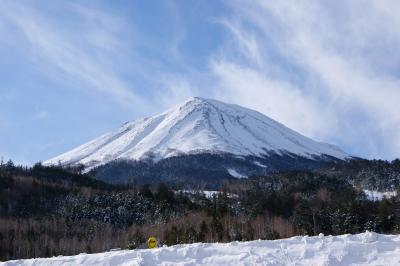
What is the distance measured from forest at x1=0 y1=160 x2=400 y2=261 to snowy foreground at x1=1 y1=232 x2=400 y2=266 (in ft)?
104

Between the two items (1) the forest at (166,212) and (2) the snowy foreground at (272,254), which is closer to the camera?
(2) the snowy foreground at (272,254)

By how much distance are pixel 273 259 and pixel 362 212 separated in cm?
6540

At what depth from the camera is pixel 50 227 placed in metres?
90.2

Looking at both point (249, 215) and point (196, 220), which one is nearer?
point (196, 220)

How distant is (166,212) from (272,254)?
3378 inches

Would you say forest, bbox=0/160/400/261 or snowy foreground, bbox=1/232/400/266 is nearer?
snowy foreground, bbox=1/232/400/266

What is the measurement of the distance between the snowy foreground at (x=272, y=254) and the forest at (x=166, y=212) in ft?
104

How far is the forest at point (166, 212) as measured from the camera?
232 feet

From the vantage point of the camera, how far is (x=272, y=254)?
15.7 meters

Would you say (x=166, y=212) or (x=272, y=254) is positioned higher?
(x=166, y=212)

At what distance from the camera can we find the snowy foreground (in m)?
15.1

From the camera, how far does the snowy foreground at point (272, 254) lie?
15055mm

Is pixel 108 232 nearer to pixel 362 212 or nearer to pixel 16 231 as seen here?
pixel 16 231

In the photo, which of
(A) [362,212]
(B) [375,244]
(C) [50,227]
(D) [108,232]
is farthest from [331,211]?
(B) [375,244]
